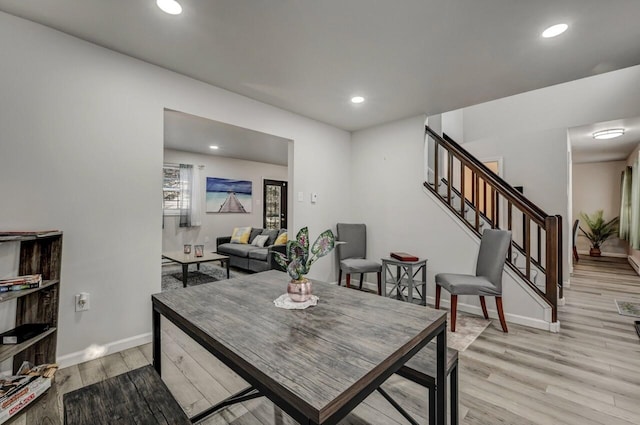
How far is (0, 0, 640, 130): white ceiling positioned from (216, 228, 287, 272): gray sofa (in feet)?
9.17

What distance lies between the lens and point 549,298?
2764mm

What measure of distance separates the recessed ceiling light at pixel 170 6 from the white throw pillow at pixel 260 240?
4168 millimetres

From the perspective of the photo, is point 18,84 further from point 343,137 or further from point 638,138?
point 638,138

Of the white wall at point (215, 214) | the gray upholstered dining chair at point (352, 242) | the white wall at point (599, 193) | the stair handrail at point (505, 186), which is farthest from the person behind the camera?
the white wall at point (599, 193)

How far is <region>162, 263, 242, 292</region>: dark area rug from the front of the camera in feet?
14.8

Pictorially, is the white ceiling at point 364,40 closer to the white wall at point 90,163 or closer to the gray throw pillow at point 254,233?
the white wall at point 90,163

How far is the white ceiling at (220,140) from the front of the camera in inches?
171

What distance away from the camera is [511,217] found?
3.21m

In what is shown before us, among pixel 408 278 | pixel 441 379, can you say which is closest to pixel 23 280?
pixel 441 379

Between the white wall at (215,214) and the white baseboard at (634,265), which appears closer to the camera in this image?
the white baseboard at (634,265)

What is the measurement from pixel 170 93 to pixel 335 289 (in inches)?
92.0

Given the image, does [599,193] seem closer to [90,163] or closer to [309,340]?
[309,340]

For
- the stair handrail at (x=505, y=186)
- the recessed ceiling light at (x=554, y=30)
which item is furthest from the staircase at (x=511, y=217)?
the recessed ceiling light at (x=554, y=30)

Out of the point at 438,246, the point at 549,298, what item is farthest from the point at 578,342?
the point at 438,246
